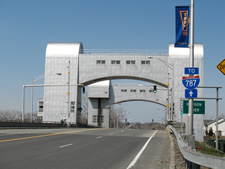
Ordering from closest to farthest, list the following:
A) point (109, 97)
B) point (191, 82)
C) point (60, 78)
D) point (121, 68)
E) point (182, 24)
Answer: point (191, 82) < point (182, 24) < point (121, 68) < point (60, 78) < point (109, 97)

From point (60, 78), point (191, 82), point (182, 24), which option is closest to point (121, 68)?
point (60, 78)

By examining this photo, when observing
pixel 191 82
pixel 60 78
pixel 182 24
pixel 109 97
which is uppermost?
pixel 60 78

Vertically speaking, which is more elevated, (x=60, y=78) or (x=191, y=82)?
(x=60, y=78)

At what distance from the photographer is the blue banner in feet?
55.3

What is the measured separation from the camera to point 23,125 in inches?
1766

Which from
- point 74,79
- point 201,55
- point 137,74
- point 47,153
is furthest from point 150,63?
point 47,153

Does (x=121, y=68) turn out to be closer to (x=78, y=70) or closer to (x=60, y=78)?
(x=78, y=70)

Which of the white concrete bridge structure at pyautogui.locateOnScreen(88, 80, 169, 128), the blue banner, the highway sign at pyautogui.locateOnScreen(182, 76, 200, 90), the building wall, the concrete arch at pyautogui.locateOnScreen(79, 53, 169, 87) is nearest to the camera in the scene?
the highway sign at pyautogui.locateOnScreen(182, 76, 200, 90)

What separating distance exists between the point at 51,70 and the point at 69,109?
8.40 metres

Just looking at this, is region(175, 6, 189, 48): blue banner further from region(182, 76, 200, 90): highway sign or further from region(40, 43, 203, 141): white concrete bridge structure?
region(40, 43, 203, 141): white concrete bridge structure

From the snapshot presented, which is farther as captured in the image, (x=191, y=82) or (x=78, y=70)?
(x=78, y=70)

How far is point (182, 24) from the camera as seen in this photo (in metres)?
16.9

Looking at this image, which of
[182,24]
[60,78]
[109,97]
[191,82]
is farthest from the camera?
[109,97]

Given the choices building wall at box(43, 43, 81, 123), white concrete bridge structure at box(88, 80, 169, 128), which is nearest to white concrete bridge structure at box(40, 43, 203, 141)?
building wall at box(43, 43, 81, 123)
